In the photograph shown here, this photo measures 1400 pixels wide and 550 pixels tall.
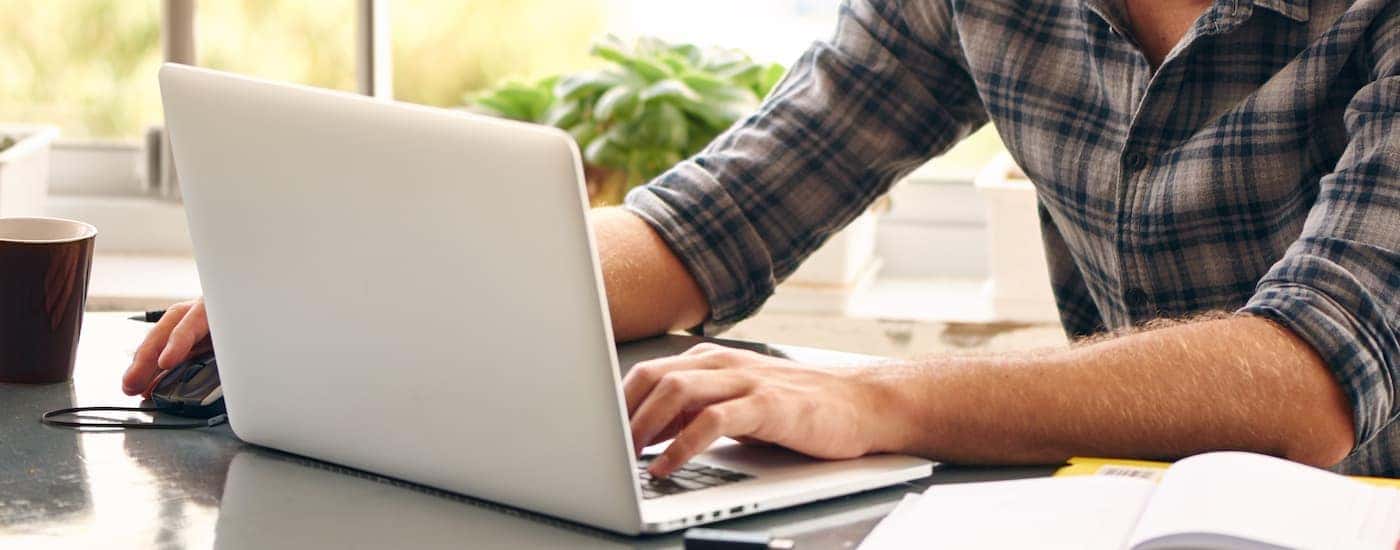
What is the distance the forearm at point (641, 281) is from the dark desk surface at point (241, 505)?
0.37 m

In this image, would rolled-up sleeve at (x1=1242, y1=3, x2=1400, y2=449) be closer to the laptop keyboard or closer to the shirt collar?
the shirt collar

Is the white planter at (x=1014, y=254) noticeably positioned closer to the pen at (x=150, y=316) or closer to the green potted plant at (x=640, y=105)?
the green potted plant at (x=640, y=105)

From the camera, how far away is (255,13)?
264 cm

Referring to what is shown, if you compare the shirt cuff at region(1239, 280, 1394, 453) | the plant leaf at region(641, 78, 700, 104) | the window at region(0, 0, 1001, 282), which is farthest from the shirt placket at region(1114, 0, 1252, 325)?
the window at region(0, 0, 1001, 282)

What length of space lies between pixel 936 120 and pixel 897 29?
0.32ft

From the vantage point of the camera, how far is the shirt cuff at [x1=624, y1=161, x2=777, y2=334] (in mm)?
1442

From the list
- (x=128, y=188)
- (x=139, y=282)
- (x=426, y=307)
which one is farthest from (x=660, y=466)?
(x=128, y=188)

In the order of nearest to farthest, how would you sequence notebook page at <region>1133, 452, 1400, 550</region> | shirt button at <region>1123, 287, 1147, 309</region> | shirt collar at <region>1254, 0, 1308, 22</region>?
notebook page at <region>1133, 452, 1400, 550</region> < shirt collar at <region>1254, 0, 1308, 22</region> < shirt button at <region>1123, 287, 1147, 309</region>

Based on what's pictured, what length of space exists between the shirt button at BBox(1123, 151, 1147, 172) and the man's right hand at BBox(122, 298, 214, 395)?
0.74 m

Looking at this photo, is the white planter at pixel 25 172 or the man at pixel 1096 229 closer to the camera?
the man at pixel 1096 229

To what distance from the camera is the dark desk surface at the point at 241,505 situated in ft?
2.81

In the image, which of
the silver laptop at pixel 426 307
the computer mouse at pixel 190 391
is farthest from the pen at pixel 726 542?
the computer mouse at pixel 190 391

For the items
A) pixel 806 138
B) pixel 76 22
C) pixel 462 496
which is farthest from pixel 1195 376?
pixel 76 22

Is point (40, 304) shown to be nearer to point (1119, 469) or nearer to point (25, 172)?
point (1119, 469)
